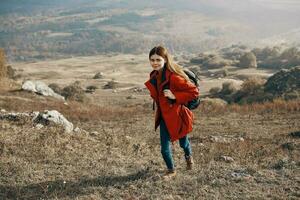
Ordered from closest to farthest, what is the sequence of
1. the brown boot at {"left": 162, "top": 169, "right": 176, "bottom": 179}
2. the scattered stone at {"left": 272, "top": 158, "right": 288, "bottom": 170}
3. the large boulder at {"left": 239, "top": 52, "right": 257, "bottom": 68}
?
the brown boot at {"left": 162, "top": 169, "right": 176, "bottom": 179}
the scattered stone at {"left": 272, "top": 158, "right": 288, "bottom": 170}
the large boulder at {"left": 239, "top": 52, "right": 257, "bottom": 68}

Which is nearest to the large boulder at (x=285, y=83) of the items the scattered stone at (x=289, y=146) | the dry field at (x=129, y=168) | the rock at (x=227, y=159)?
the dry field at (x=129, y=168)

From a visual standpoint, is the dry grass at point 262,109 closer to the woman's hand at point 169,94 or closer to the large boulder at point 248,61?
the woman's hand at point 169,94

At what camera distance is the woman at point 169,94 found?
7.73 m

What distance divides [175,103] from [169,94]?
8.9 inches

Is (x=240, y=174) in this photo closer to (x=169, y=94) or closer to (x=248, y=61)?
(x=169, y=94)

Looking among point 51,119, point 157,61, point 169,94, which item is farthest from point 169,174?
point 51,119

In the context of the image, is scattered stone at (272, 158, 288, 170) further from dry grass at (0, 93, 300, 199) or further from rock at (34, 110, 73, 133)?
rock at (34, 110, 73, 133)

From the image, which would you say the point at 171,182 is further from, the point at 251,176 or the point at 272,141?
the point at 272,141

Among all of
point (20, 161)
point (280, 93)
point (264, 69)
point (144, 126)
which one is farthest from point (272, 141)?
point (264, 69)

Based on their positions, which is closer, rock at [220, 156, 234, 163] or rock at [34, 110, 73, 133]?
rock at [220, 156, 234, 163]

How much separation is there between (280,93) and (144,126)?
16988mm

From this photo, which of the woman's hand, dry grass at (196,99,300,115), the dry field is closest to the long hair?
the woman's hand

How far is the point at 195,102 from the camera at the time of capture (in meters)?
7.91

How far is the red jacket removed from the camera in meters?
7.73
